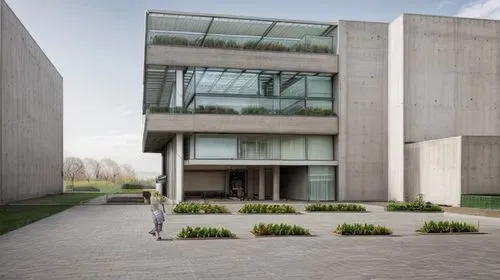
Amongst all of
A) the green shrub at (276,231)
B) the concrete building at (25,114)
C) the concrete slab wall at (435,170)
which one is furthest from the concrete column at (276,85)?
the green shrub at (276,231)

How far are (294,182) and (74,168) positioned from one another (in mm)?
111783

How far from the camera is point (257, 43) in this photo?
3981 centimetres

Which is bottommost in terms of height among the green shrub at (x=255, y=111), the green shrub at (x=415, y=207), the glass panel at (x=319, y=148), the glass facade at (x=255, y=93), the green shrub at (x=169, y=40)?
the green shrub at (x=415, y=207)

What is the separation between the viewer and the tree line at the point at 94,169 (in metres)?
136

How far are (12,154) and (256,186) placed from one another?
68.8 feet

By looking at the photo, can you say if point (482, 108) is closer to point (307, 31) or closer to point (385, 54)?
point (385, 54)

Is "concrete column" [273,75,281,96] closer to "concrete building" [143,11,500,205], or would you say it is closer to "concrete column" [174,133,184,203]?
"concrete building" [143,11,500,205]

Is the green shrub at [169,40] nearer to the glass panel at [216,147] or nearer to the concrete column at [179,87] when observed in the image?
the concrete column at [179,87]

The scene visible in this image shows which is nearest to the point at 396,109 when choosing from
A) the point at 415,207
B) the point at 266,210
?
the point at 415,207

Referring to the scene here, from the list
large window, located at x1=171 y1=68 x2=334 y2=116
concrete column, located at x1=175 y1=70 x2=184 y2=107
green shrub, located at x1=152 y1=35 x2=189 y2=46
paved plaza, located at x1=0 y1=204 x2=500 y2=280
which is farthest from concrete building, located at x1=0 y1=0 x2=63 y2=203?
paved plaza, located at x1=0 y1=204 x2=500 y2=280

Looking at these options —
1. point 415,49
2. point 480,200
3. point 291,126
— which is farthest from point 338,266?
point 415,49

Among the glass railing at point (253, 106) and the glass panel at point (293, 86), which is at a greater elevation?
the glass panel at point (293, 86)

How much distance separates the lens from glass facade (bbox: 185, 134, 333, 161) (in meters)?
39.0

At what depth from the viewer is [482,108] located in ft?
134
